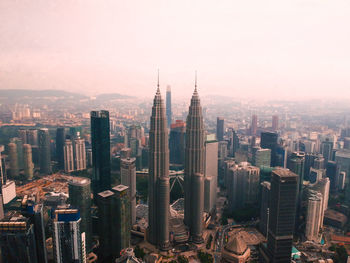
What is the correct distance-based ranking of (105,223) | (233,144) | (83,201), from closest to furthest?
1. (105,223)
2. (83,201)
3. (233,144)

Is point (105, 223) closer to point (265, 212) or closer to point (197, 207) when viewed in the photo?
point (197, 207)

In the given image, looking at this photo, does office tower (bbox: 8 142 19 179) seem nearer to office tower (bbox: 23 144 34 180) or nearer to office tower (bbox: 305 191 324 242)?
office tower (bbox: 23 144 34 180)

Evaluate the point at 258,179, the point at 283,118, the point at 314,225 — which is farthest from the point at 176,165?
the point at 283,118

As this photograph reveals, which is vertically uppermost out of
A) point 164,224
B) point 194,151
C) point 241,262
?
point 194,151

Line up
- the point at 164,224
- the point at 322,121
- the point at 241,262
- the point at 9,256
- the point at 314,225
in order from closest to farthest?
the point at 9,256, the point at 241,262, the point at 164,224, the point at 314,225, the point at 322,121

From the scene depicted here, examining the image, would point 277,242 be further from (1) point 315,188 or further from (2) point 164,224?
(1) point 315,188

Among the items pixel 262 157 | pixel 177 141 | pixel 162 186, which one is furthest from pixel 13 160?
pixel 262 157

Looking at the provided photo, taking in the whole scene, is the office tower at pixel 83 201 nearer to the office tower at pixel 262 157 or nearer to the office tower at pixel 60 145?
the office tower at pixel 60 145
